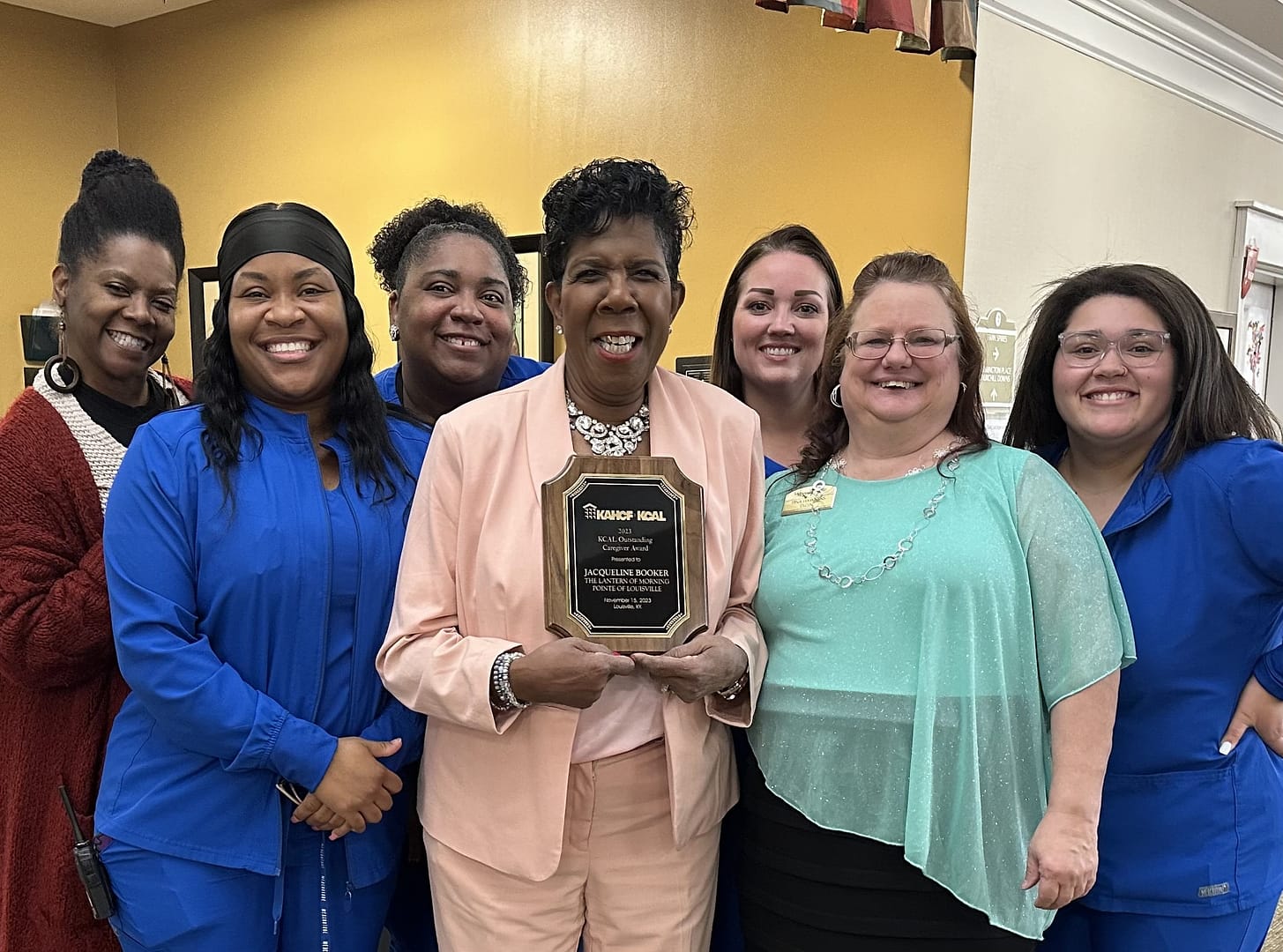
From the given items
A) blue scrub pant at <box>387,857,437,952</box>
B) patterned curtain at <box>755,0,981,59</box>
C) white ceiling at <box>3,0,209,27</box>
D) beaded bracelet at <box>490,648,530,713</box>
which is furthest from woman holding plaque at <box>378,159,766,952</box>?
white ceiling at <box>3,0,209,27</box>

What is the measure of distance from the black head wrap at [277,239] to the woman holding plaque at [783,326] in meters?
0.94

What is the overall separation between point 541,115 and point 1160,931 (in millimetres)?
3456

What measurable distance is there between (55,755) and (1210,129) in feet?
15.8

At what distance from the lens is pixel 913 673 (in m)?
1.49

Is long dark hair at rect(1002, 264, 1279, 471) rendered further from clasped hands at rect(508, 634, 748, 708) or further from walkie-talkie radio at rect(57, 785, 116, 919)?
walkie-talkie radio at rect(57, 785, 116, 919)

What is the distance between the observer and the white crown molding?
3.32 m

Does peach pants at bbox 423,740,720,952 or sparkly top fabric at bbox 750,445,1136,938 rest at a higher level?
sparkly top fabric at bbox 750,445,1136,938

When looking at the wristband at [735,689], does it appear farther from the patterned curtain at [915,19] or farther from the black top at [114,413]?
the patterned curtain at [915,19]

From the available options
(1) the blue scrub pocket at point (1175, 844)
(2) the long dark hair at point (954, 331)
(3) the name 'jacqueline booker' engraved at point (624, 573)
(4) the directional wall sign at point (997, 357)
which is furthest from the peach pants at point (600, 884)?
(4) the directional wall sign at point (997, 357)

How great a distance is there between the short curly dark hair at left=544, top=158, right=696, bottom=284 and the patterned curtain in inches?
43.3

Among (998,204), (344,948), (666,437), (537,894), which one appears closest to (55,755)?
(344,948)

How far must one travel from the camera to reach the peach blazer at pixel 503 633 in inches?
57.8

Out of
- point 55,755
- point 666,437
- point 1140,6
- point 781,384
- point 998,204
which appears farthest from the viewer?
point 1140,6

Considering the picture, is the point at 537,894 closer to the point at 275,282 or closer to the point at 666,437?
the point at 666,437
